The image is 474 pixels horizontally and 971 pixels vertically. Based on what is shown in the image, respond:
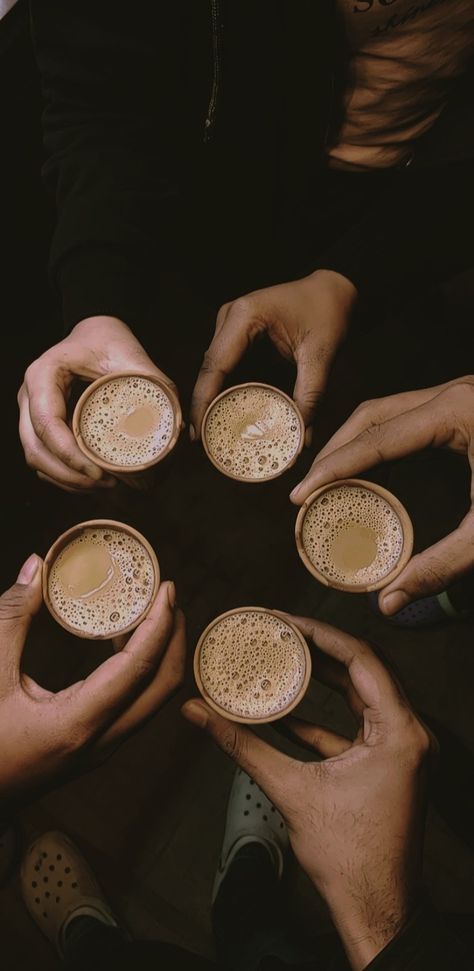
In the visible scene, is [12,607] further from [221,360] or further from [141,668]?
[221,360]

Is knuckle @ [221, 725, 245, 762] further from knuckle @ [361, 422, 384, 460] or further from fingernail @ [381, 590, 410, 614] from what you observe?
knuckle @ [361, 422, 384, 460]

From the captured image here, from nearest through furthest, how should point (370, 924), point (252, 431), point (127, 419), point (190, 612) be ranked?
point (370, 924)
point (127, 419)
point (252, 431)
point (190, 612)

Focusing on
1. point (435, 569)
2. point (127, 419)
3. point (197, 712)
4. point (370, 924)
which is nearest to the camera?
point (370, 924)

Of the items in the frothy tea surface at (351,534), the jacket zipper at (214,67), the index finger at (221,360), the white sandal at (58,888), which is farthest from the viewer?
the white sandal at (58,888)

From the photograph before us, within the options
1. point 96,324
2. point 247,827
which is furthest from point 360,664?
point 96,324

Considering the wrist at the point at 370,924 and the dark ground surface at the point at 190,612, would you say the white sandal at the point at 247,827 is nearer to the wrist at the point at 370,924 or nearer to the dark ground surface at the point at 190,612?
the dark ground surface at the point at 190,612

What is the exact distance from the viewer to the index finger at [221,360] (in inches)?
82.7

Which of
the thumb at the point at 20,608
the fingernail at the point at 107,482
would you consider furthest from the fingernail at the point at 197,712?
the fingernail at the point at 107,482

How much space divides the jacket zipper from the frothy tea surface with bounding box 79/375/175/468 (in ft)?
2.72

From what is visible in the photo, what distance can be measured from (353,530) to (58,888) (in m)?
2.12

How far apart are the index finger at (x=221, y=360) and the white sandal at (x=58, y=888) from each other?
206 centimetres

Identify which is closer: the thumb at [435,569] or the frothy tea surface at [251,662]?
the thumb at [435,569]

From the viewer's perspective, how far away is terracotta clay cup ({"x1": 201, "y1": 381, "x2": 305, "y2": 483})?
82.8 inches

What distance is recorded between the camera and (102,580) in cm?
199
